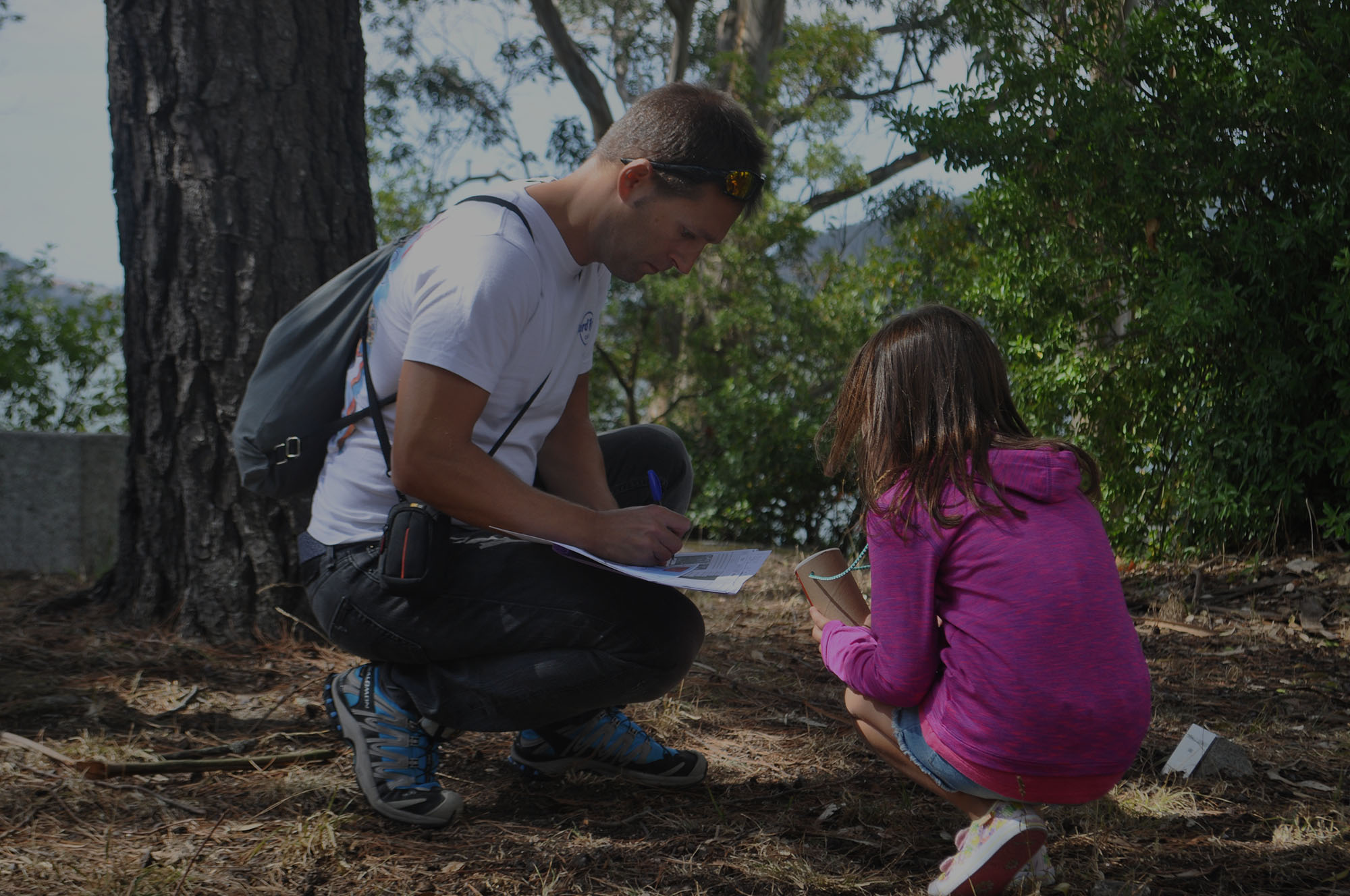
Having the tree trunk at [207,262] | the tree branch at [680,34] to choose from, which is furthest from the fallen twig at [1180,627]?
the tree branch at [680,34]

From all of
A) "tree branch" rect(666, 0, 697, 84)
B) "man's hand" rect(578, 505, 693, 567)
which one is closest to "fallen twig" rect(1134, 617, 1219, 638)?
"man's hand" rect(578, 505, 693, 567)

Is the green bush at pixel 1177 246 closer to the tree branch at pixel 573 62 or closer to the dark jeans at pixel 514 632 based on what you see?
the dark jeans at pixel 514 632

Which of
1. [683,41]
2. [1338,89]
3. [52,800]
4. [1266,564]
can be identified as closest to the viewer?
[52,800]

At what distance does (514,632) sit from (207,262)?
1.92 meters

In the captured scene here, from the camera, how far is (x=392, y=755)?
2.19m

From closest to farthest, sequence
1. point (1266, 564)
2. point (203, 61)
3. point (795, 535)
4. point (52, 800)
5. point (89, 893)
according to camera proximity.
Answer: point (89, 893) < point (52, 800) < point (203, 61) < point (1266, 564) < point (795, 535)

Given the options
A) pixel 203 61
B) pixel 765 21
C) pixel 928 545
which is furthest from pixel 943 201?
pixel 928 545

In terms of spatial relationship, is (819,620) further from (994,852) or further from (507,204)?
(507,204)

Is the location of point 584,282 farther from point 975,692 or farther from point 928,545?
point 975,692

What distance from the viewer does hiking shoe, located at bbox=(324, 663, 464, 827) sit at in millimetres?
2139

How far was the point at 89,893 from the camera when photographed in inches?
67.6

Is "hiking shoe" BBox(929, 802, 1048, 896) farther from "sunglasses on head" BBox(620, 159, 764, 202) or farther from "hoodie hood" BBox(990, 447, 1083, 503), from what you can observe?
"sunglasses on head" BBox(620, 159, 764, 202)

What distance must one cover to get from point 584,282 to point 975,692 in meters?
1.22

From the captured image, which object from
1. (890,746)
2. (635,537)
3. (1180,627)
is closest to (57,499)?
(635,537)
